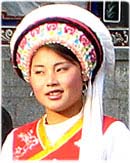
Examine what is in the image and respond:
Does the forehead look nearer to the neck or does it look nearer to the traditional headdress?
the traditional headdress

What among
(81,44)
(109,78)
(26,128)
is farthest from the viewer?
(109,78)

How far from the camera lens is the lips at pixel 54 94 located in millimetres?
1204

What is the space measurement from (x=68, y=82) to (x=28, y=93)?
1.06 feet

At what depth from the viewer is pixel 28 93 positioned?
4.88 ft

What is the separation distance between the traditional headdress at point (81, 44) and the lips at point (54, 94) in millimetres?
86

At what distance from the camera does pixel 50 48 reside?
1208 mm

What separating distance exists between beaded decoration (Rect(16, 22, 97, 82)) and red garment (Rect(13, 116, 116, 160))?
0.17 metres

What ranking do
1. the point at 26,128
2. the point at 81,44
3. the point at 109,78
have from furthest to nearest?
the point at 109,78, the point at 26,128, the point at 81,44

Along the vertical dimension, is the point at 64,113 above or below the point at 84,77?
below

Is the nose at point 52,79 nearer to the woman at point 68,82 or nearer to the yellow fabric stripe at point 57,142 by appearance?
the woman at point 68,82

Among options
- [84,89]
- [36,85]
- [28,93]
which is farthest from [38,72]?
[28,93]

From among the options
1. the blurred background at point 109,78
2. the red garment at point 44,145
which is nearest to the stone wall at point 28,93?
the blurred background at point 109,78

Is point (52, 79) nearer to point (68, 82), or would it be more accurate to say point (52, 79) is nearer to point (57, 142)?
point (68, 82)

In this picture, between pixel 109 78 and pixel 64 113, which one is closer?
pixel 64 113
